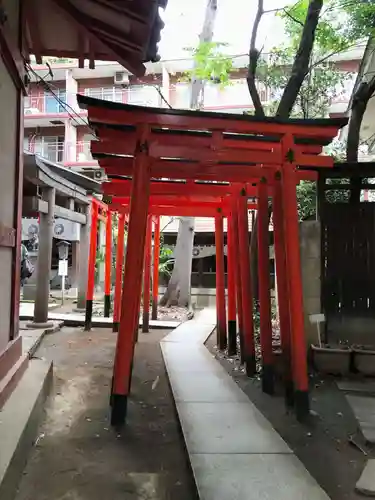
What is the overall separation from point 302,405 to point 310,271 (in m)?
2.44

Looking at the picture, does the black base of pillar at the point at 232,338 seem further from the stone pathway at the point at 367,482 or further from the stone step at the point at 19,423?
the stone pathway at the point at 367,482

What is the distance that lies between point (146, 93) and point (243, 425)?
25449mm

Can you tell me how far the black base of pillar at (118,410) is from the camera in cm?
445

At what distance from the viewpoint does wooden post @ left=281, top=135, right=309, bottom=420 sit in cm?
464

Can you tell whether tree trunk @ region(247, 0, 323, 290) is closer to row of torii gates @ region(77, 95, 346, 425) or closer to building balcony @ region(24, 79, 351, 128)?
row of torii gates @ region(77, 95, 346, 425)

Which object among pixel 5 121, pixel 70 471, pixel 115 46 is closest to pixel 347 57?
pixel 115 46

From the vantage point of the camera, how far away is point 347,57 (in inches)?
779

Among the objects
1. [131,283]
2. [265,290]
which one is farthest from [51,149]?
[131,283]

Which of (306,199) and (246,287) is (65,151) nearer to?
(306,199)

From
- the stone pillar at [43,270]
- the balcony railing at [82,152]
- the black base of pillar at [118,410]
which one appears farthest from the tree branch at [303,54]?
the balcony railing at [82,152]

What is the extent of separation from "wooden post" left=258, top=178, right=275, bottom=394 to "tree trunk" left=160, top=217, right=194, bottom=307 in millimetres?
10117

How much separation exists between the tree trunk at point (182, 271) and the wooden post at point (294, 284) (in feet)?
36.2

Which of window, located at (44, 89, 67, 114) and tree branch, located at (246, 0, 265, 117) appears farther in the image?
window, located at (44, 89, 67, 114)

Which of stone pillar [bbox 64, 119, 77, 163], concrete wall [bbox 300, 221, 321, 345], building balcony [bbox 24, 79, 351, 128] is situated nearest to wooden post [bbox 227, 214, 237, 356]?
concrete wall [bbox 300, 221, 321, 345]
